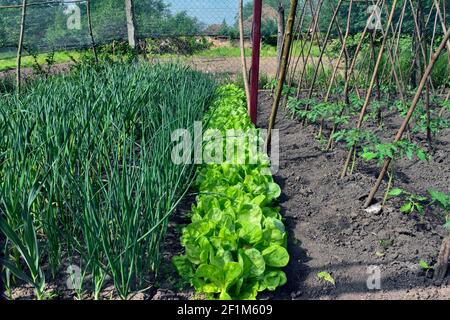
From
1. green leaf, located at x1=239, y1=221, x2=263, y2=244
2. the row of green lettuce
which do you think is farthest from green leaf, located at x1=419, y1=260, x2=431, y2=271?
green leaf, located at x1=239, y1=221, x2=263, y2=244

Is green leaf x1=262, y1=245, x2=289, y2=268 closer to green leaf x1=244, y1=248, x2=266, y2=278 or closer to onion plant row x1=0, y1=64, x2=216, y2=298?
green leaf x1=244, y1=248, x2=266, y2=278

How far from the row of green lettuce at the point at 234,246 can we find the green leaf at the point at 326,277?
17 centimetres

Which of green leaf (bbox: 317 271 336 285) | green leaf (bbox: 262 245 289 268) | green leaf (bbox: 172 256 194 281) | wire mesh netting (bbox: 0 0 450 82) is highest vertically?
wire mesh netting (bbox: 0 0 450 82)

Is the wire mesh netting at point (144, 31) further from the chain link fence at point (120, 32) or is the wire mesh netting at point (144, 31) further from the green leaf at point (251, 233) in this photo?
the green leaf at point (251, 233)

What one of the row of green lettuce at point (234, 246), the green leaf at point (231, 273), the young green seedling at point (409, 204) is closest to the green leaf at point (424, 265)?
the young green seedling at point (409, 204)

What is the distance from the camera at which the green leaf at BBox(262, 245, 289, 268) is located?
1.74 meters

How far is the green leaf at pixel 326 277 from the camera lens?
1.82 meters

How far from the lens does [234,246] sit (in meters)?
1.76

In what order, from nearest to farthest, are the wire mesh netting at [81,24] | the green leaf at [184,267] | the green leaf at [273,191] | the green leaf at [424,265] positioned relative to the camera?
the green leaf at [184,267] < the green leaf at [424,265] < the green leaf at [273,191] < the wire mesh netting at [81,24]

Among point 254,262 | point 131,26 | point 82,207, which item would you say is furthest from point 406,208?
point 131,26

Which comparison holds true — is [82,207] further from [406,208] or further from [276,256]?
[406,208]

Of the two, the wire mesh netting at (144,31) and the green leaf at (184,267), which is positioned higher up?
the wire mesh netting at (144,31)

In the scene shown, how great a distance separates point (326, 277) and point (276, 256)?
0.26 metres

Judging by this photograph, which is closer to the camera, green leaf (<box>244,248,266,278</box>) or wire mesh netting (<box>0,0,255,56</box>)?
green leaf (<box>244,248,266,278</box>)
